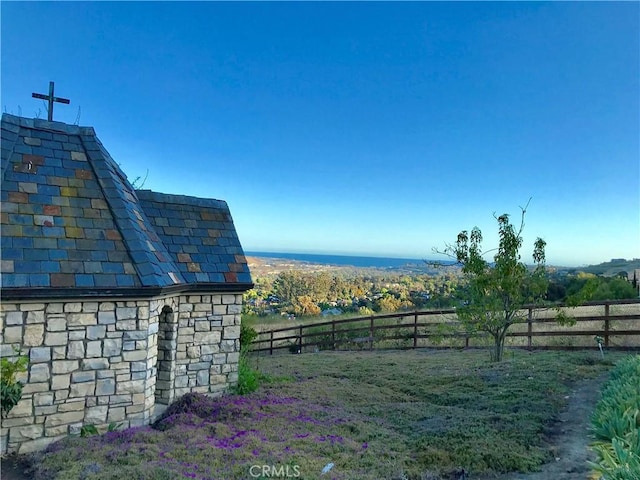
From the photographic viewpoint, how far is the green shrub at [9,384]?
495 centimetres

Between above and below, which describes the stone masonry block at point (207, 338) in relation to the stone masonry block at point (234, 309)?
below

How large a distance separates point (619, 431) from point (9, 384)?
715 cm

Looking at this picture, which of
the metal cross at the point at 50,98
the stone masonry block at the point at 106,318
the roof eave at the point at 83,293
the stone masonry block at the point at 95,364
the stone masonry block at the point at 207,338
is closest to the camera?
the roof eave at the point at 83,293

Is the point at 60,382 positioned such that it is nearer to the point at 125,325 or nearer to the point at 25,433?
the point at 25,433

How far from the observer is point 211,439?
5.62 meters

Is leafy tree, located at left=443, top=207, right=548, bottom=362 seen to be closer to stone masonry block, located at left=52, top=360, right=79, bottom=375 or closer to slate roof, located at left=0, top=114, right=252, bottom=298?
slate roof, located at left=0, top=114, right=252, bottom=298

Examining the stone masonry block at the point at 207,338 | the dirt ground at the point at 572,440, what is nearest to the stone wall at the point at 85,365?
the stone masonry block at the point at 207,338

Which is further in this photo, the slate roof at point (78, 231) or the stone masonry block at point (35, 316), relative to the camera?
the slate roof at point (78, 231)

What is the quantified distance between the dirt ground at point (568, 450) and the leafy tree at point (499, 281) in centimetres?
309

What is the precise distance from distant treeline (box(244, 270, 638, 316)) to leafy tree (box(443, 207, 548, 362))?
2.15ft

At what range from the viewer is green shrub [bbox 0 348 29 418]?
16.2ft

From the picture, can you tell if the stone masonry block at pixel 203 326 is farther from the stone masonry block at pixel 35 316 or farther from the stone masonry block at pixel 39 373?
the stone masonry block at pixel 35 316

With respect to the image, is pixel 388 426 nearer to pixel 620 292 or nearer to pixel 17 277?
pixel 17 277

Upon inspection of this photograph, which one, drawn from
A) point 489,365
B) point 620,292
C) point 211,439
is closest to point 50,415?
point 211,439
